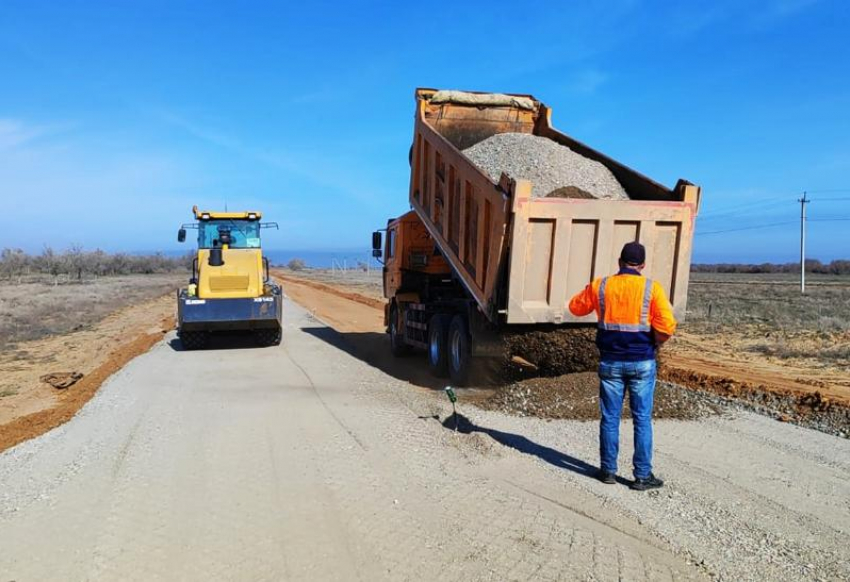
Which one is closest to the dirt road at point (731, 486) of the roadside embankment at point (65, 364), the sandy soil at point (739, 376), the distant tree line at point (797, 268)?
the sandy soil at point (739, 376)

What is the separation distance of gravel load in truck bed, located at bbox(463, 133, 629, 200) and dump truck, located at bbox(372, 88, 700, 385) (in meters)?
0.16

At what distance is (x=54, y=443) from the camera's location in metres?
6.67

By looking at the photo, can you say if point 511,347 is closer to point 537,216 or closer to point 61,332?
point 537,216

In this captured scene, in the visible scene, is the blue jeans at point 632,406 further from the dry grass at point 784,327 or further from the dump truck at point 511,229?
the dry grass at point 784,327

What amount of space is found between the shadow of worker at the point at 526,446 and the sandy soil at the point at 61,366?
4.71 metres

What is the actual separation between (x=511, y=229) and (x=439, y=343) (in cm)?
376

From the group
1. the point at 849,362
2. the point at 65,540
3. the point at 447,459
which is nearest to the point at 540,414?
the point at 447,459

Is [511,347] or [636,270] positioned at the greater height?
[636,270]

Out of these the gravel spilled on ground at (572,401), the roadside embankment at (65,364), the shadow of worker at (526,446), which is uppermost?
the gravel spilled on ground at (572,401)

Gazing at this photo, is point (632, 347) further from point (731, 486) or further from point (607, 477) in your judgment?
point (731, 486)

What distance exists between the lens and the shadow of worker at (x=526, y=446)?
5.64 m

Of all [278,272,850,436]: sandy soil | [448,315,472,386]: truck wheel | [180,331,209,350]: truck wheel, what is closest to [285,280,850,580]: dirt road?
[278,272,850,436]: sandy soil

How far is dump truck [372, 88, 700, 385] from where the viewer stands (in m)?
7.21

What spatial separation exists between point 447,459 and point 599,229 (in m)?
3.14
